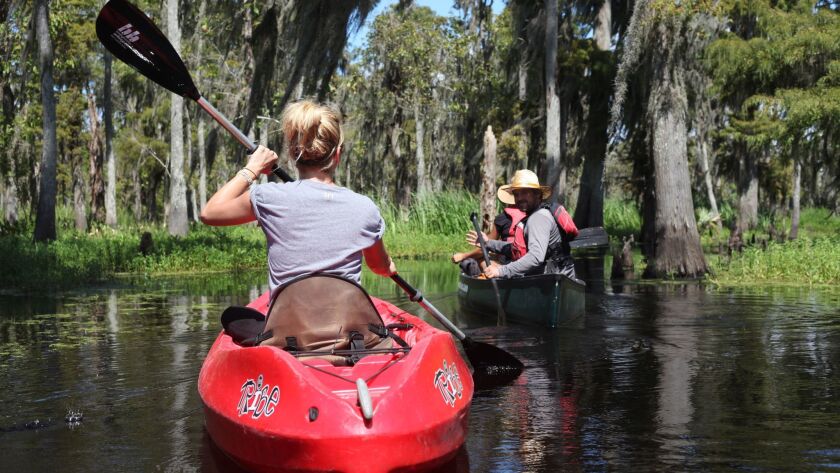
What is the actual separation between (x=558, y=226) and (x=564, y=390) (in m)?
4.21

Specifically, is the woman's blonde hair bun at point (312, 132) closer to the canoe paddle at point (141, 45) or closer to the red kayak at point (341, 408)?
the red kayak at point (341, 408)

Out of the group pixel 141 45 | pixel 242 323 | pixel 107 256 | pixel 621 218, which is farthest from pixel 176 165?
pixel 242 323

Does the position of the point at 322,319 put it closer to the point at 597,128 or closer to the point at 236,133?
the point at 236,133

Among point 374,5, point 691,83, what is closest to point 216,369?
point 374,5

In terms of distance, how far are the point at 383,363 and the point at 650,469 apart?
57.7 inches

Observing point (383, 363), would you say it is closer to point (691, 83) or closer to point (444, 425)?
point (444, 425)

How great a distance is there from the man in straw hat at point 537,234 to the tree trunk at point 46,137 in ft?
41.0

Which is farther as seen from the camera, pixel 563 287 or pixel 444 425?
pixel 563 287

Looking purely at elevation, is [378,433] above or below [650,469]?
above

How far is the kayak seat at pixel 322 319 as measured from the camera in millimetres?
4886

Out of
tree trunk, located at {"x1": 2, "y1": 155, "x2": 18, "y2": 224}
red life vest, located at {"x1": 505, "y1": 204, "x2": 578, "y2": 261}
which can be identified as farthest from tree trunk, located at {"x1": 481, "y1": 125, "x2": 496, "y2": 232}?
tree trunk, located at {"x1": 2, "y1": 155, "x2": 18, "y2": 224}

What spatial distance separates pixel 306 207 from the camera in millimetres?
4832

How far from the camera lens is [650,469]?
5.18 m

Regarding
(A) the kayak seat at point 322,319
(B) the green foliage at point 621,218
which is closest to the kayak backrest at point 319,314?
(A) the kayak seat at point 322,319
